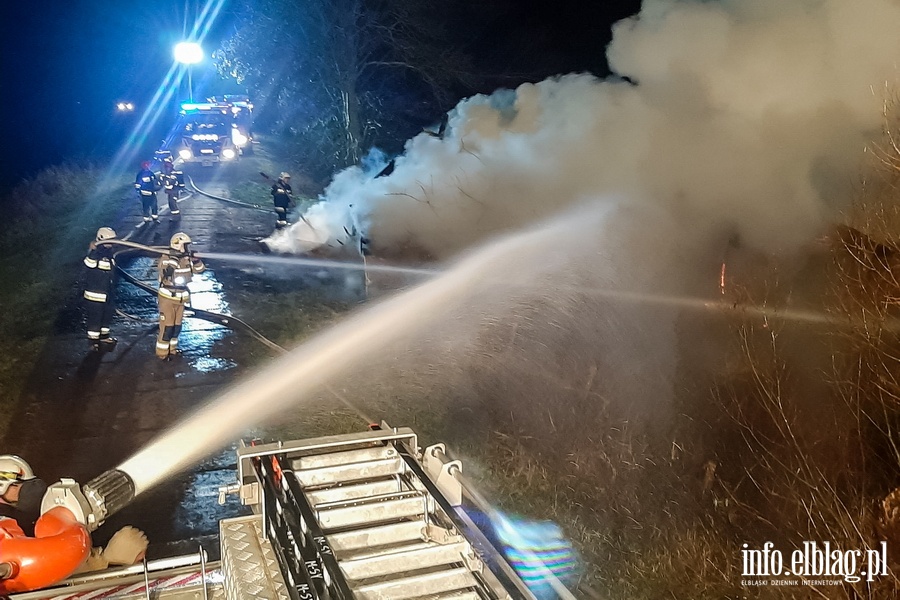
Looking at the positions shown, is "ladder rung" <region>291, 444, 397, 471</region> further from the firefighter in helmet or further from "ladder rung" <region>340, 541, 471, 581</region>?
the firefighter in helmet

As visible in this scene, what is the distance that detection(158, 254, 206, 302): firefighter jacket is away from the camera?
905cm

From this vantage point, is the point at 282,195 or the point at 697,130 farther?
the point at 282,195

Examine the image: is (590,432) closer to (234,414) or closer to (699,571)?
(699,571)

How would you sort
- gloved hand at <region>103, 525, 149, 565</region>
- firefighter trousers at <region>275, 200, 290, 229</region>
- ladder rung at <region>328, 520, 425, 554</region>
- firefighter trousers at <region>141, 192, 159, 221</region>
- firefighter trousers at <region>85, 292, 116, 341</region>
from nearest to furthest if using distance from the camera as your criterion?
ladder rung at <region>328, 520, 425, 554</region>, gloved hand at <region>103, 525, 149, 565</region>, firefighter trousers at <region>85, 292, 116, 341</region>, firefighter trousers at <region>275, 200, 290, 229</region>, firefighter trousers at <region>141, 192, 159, 221</region>

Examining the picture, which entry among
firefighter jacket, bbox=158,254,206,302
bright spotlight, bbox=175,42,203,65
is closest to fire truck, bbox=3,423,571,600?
firefighter jacket, bbox=158,254,206,302

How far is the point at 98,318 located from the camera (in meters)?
9.68

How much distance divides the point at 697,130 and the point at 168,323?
6.77 metres

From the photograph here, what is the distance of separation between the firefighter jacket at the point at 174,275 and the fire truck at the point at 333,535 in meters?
5.43

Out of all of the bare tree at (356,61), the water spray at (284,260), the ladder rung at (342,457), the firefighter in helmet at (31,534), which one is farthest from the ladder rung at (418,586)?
the bare tree at (356,61)

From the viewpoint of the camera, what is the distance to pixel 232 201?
767 inches

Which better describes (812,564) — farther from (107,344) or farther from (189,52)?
(189,52)

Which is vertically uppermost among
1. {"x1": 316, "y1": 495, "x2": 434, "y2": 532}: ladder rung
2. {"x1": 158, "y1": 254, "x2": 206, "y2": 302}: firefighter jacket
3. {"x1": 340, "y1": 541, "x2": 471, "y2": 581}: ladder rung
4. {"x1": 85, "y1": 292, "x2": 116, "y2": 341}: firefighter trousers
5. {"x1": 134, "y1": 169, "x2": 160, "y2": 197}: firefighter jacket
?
{"x1": 134, "y1": 169, "x2": 160, "y2": 197}: firefighter jacket

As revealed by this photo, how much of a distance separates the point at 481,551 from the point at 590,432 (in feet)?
14.8

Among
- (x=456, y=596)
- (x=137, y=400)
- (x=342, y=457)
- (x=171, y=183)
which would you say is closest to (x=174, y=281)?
(x=137, y=400)
